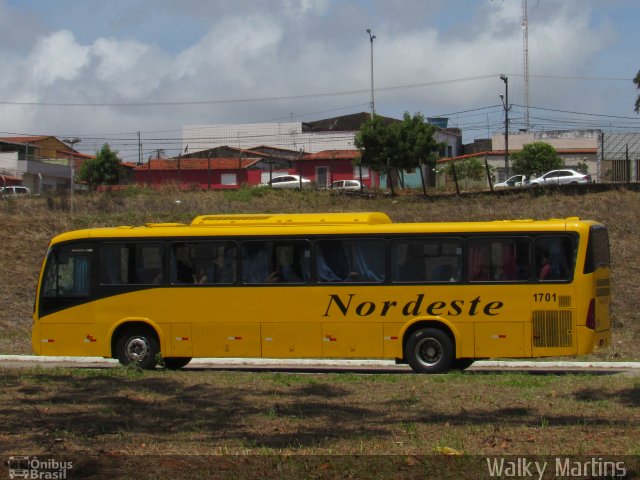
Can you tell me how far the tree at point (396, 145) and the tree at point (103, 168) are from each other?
23.9 metres

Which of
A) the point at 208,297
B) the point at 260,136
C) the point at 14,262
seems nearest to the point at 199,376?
the point at 208,297

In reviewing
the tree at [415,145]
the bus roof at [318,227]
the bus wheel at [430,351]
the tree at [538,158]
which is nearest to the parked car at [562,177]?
the tree at [415,145]

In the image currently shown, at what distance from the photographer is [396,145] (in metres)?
45.8

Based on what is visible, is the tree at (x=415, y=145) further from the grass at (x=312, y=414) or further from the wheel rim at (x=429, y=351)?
the grass at (x=312, y=414)

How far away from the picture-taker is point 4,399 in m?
11.6

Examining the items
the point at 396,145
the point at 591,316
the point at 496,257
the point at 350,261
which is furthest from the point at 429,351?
the point at 396,145

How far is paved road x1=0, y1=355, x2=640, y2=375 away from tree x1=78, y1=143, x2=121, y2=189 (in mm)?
44672

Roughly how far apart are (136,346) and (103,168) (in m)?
49.0

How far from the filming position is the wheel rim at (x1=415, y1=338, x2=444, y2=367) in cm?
1694

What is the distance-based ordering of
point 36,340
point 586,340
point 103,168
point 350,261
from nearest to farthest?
point 586,340, point 350,261, point 36,340, point 103,168

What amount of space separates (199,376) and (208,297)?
329cm

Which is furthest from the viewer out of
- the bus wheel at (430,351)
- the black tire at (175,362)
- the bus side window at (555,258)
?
the black tire at (175,362)

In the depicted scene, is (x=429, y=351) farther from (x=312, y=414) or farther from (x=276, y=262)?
(x=312, y=414)

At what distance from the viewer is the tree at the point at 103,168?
211 feet
